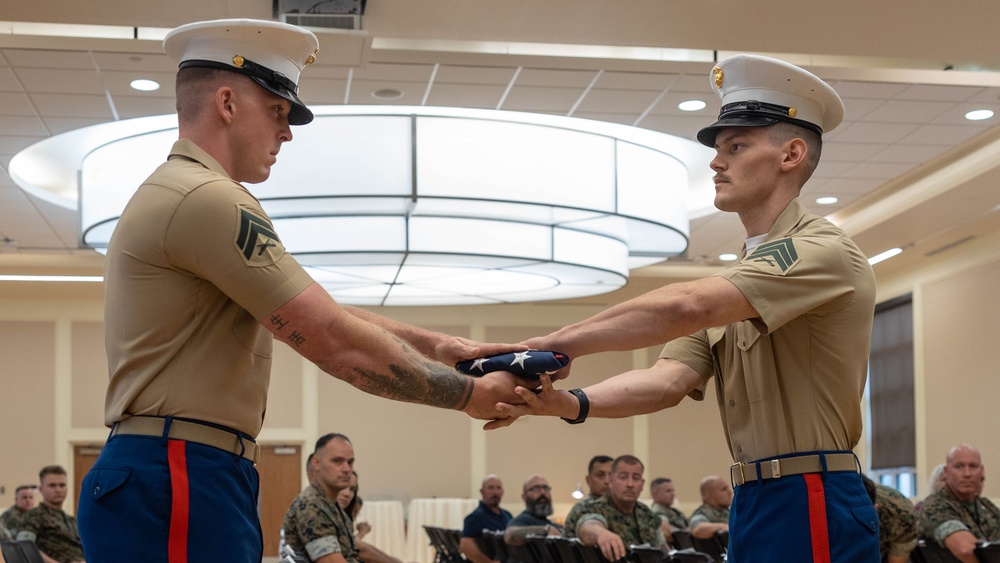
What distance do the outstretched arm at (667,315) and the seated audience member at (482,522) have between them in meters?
8.10

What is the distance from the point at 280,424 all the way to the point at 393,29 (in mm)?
11601

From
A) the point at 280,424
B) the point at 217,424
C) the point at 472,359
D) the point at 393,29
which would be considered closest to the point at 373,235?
the point at 393,29

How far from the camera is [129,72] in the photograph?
8547 mm

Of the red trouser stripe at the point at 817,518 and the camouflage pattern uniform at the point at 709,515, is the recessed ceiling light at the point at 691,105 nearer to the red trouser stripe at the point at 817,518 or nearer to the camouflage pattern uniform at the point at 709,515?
the camouflage pattern uniform at the point at 709,515

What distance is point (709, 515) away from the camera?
10797mm

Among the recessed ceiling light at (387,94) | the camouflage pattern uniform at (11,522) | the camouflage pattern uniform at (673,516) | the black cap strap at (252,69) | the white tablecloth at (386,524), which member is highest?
the recessed ceiling light at (387,94)

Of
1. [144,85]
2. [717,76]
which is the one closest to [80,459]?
[144,85]

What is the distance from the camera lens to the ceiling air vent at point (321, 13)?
695 centimetres

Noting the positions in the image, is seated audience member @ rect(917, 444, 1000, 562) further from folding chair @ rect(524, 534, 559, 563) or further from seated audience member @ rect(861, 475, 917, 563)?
folding chair @ rect(524, 534, 559, 563)

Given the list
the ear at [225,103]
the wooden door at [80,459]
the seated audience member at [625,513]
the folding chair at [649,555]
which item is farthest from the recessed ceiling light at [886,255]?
the ear at [225,103]

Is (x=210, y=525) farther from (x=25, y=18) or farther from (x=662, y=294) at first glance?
(x=25, y=18)

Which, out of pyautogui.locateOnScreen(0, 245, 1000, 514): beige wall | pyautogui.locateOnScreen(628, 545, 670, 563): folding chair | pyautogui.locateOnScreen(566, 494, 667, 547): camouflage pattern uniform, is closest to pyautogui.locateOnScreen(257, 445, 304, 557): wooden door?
pyautogui.locateOnScreen(0, 245, 1000, 514): beige wall

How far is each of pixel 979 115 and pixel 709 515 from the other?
14.3 ft

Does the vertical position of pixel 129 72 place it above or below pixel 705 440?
above
